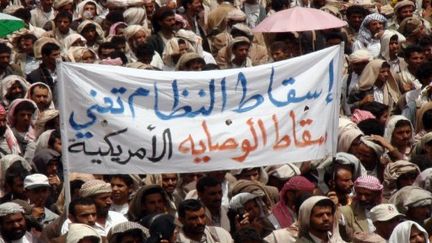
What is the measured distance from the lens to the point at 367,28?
22.2 meters

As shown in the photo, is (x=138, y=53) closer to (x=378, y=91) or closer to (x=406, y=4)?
(x=378, y=91)

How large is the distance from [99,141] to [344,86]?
5722 millimetres

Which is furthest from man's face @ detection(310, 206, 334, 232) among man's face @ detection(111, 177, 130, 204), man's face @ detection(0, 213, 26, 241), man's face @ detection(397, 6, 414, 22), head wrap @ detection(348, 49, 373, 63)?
man's face @ detection(397, 6, 414, 22)

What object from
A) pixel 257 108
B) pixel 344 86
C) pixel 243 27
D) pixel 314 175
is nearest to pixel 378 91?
pixel 344 86

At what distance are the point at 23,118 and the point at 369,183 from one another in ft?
12.0

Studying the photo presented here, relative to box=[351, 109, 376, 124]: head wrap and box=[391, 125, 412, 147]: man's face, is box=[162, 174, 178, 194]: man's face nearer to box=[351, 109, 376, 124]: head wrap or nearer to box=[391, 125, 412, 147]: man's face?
box=[391, 125, 412, 147]: man's face

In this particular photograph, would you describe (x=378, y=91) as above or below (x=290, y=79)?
below

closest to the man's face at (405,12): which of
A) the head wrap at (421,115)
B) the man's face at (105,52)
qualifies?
the man's face at (105,52)

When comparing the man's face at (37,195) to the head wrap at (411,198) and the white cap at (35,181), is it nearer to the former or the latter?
the white cap at (35,181)

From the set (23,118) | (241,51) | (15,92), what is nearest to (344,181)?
(23,118)

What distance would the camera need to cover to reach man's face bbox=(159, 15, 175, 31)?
21203mm

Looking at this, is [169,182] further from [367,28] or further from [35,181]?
[367,28]

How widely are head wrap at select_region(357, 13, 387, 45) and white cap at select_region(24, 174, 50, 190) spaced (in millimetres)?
7127

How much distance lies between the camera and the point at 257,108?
15070 millimetres
